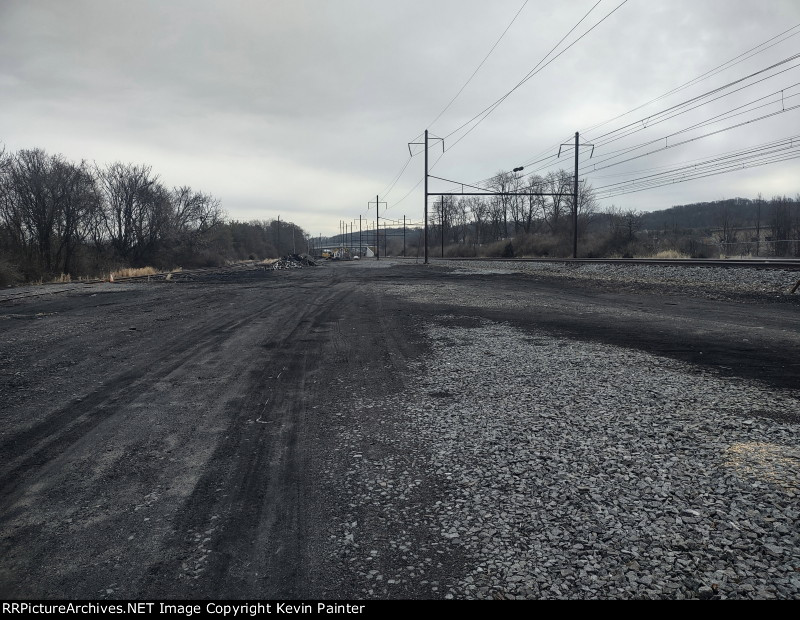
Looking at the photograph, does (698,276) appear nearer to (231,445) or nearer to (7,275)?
(231,445)

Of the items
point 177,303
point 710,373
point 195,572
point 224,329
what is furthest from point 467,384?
point 177,303

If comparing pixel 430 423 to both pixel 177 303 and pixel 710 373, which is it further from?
pixel 177 303

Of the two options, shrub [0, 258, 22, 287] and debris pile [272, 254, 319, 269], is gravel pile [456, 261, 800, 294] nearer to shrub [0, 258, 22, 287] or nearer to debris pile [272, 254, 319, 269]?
shrub [0, 258, 22, 287]

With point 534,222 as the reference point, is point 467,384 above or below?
below

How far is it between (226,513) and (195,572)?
2.20 ft

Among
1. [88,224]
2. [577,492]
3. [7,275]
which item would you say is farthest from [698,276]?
[88,224]

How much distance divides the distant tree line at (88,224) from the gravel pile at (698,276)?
3174 cm

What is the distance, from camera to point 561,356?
8.48 m

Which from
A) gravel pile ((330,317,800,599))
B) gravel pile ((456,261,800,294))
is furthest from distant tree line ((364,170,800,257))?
gravel pile ((330,317,800,599))

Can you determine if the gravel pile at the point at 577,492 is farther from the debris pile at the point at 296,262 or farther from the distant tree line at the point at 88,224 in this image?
the debris pile at the point at 296,262

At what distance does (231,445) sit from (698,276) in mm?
20854

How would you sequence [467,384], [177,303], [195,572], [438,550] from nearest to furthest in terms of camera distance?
[195,572] → [438,550] → [467,384] → [177,303]

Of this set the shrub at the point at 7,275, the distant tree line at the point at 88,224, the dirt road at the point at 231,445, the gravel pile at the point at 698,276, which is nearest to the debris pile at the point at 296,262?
the distant tree line at the point at 88,224

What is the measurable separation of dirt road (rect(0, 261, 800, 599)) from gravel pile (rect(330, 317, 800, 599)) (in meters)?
0.05
